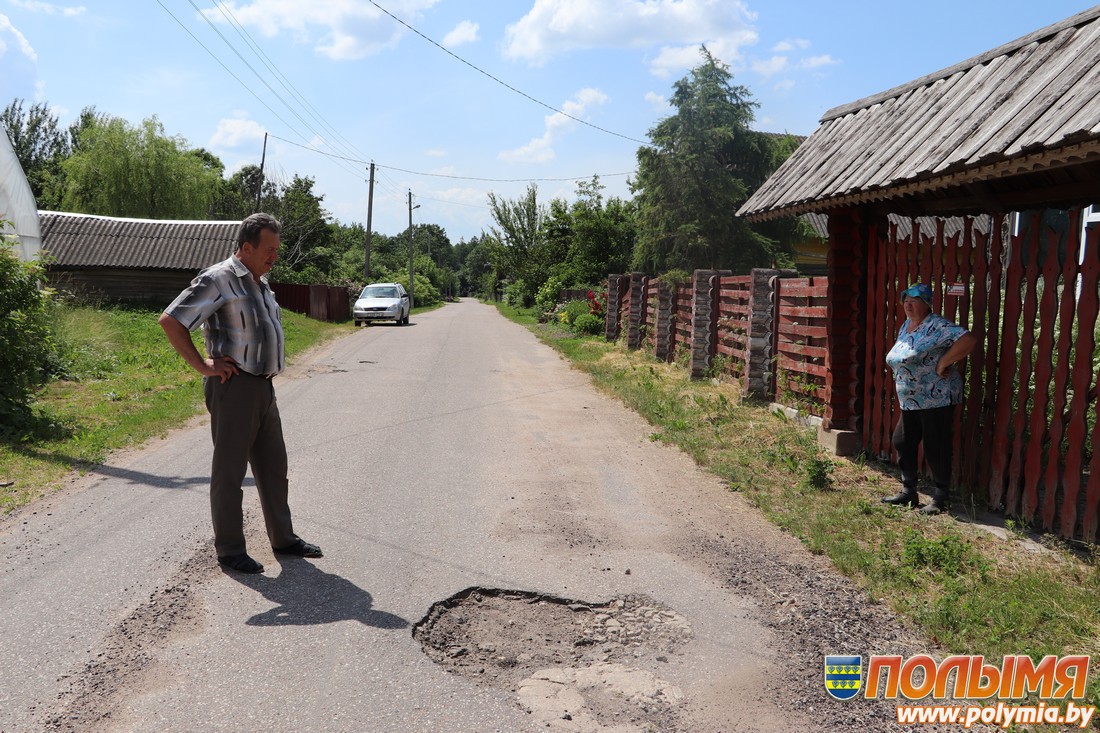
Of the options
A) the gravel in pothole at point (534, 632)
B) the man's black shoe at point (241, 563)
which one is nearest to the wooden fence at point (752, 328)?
the gravel in pothole at point (534, 632)

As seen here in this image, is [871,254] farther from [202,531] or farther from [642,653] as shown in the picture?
[202,531]

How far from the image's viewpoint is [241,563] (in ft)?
14.9

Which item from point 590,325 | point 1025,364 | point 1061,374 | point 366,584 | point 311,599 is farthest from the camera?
point 590,325

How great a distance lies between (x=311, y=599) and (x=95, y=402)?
25.9 feet

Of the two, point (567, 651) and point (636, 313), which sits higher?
point (636, 313)

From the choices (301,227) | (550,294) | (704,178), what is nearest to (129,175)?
(301,227)

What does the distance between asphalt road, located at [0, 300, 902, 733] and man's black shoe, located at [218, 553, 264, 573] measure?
57mm

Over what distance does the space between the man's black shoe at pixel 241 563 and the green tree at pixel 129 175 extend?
122ft

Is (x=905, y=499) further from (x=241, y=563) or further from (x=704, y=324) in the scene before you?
(x=704, y=324)

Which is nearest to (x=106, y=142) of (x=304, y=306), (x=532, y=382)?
(x=304, y=306)

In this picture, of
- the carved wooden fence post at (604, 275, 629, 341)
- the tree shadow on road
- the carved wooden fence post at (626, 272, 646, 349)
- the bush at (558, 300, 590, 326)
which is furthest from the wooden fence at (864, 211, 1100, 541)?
the bush at (558, 300, 590, 326)

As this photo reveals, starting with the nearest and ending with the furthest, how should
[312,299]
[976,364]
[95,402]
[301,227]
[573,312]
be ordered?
[976,364], [95,402], [573,312], [312,299], [301,227]

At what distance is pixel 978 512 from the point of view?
5.93m

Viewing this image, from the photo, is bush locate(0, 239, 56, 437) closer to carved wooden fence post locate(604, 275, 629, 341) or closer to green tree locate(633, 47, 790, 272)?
carved wooden fence post locate(604, 275, 629, 341)
